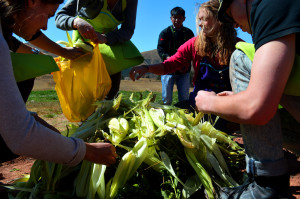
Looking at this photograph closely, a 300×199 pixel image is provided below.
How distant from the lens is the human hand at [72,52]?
112 inches

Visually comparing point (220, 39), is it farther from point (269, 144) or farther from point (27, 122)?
point (27, 122)

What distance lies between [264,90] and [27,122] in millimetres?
1044

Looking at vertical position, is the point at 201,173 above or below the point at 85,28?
below

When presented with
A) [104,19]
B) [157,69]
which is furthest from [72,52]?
[157,69]

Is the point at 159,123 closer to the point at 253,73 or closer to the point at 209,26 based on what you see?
the point at 253,73

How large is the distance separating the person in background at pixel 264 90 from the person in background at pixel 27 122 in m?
0.70

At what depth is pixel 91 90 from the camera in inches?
116

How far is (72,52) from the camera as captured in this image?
114 inches

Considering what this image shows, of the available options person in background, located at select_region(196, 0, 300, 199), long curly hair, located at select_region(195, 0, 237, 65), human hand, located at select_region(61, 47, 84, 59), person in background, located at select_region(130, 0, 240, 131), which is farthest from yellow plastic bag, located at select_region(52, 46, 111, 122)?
person in background, located at select_region(196, 0, 300, 199)

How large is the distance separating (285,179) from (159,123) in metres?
0.86

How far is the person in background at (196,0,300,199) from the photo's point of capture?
118cm

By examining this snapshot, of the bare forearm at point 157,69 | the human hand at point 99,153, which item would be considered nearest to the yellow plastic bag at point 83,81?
the bare forearm at point 157,69

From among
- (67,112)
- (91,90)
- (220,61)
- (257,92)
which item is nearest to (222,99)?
(257,92)

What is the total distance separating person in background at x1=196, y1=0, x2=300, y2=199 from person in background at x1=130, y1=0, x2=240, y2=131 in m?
1.12
